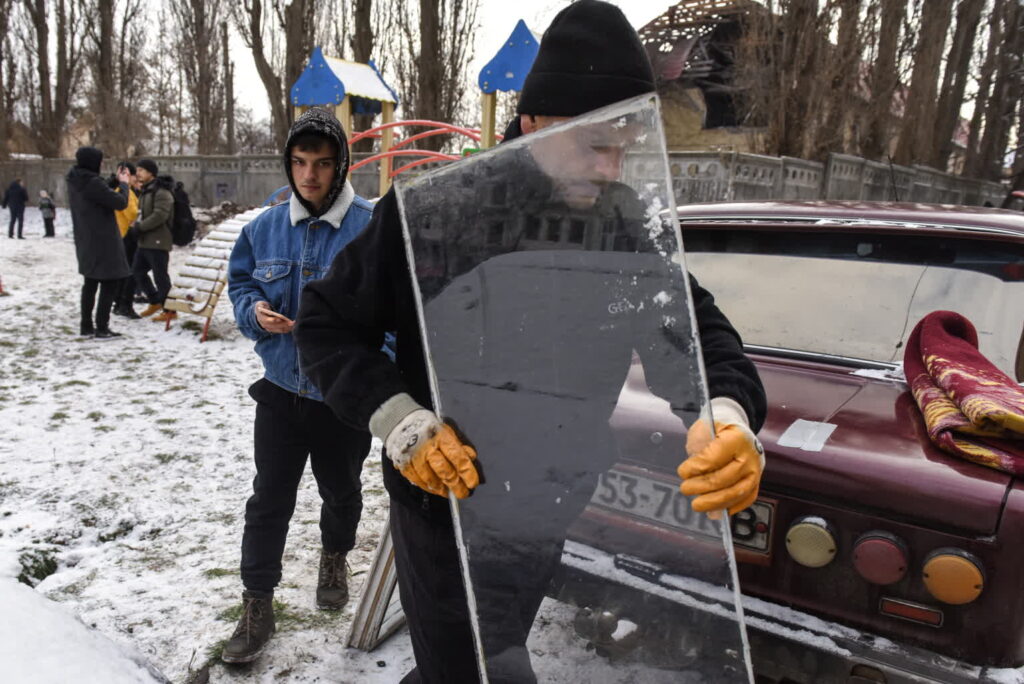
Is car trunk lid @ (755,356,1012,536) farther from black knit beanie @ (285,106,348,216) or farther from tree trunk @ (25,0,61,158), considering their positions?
tree trunk @ (25,0,61,158)

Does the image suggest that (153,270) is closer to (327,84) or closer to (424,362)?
(327,84)

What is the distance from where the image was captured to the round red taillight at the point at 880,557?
1470mm

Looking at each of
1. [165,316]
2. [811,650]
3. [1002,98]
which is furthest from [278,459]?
[1002,98]

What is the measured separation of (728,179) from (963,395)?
7.89m

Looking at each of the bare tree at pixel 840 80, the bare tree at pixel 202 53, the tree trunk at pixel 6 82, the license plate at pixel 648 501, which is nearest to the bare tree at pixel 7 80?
the tree trunk at pixel 6 82

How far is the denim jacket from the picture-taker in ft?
6.98

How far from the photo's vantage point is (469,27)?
15.6 meters

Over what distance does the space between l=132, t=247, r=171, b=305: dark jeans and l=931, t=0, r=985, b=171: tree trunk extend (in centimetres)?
1698

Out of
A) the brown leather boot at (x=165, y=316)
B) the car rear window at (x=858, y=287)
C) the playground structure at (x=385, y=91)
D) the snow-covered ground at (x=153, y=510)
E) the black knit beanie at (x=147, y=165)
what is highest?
the playground structure at (x=385, y=91)

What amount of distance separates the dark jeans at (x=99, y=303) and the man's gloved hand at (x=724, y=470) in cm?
636

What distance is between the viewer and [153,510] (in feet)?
10.2

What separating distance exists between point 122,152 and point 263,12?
366 inches

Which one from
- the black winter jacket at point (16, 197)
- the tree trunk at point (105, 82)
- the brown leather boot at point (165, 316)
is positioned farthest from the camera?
the tree trunk at point (105, 82)

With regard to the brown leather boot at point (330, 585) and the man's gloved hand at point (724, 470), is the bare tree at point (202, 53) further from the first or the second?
the man's gloved hand at point (724, 470)
